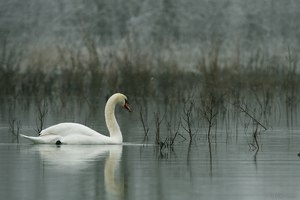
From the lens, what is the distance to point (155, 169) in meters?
13.4

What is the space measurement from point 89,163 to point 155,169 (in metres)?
1.06

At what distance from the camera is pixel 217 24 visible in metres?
55.4

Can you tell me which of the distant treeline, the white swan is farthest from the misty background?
the white swan

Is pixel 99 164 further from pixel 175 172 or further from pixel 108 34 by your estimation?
pixel 108 34

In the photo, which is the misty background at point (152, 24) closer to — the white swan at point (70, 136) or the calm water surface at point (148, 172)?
the white swan at point (70, 136)

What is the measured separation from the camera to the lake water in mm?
11180

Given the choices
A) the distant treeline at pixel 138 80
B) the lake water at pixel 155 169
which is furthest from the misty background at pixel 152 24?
the lake water at pixel 155 169

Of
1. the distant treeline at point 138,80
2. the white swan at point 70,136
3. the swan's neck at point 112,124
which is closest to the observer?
the white swan at point 70,136

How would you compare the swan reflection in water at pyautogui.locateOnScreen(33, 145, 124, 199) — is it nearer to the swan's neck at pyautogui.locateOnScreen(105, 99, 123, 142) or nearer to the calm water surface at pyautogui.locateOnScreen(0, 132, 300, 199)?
the calm water surface at pyautogui.locateOnScreen(0, 132, 300, 199)

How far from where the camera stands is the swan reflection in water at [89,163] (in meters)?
11.7

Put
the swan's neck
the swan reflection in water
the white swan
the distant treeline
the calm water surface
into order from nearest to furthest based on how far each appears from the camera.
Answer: the calm water surface < the swan reflection in water < the white swan < the swan's neck < the distant treeline

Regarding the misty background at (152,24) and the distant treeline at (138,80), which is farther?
the misty background at (152,24)

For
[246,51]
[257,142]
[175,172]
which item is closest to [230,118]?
[257,142]

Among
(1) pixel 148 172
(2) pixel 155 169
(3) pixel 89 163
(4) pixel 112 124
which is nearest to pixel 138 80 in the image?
(4) pixel 112 124
